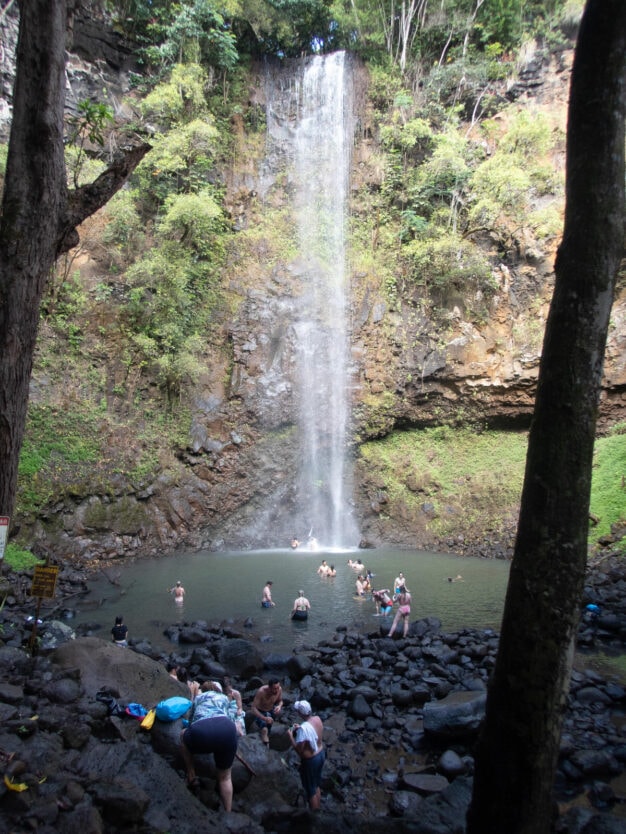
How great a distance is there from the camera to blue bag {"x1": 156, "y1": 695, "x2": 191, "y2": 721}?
18.8ft

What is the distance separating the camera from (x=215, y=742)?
15.6 feet

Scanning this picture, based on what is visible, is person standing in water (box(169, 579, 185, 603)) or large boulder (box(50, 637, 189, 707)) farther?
person standing in water (box(169, 579, 185, 603))

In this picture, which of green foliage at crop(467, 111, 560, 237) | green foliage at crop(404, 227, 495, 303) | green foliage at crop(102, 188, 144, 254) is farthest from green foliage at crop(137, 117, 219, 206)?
green foliage at crop(467, 111, 560, 237)

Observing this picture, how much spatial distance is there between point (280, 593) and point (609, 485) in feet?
39.0

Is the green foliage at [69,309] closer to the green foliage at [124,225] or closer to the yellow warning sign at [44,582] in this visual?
the green foliage at [124,225]

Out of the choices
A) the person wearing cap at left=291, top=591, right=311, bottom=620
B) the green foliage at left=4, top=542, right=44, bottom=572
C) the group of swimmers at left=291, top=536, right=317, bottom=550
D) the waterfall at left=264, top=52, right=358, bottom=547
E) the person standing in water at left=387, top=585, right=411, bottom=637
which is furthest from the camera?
the waterfall at left=264, top=52, right=358, bottom=547

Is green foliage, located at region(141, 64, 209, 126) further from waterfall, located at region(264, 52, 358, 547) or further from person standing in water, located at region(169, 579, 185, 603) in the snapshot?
person standing in water, located at region(169, 579, 185, 603)

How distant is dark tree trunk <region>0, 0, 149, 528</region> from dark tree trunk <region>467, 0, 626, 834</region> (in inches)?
155

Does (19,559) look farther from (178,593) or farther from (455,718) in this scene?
(455,718)

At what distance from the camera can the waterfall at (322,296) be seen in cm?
2233

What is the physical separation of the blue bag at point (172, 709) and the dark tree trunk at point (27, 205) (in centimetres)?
290

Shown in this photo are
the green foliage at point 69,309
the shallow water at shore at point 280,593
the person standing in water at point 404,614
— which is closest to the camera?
the person standing in water at point 404,614

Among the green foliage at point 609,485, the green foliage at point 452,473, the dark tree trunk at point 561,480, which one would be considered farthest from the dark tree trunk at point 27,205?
the green foliage at point 452,473

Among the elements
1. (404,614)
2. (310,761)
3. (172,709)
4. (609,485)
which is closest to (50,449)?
(404,614)
